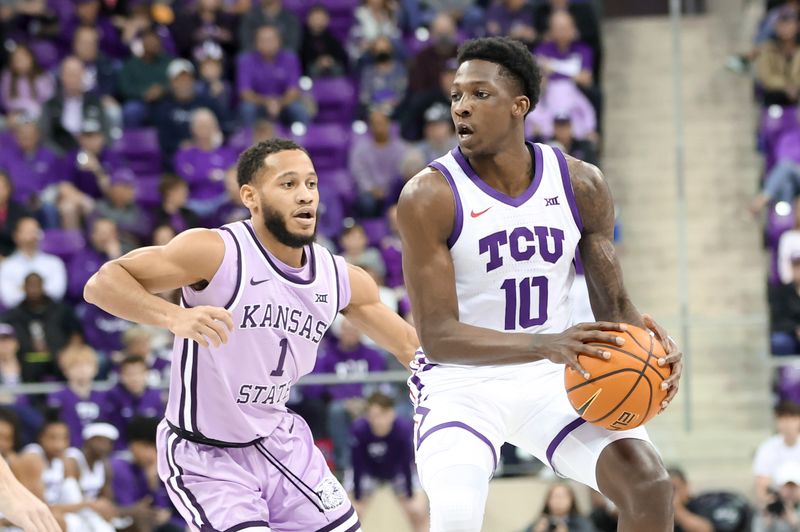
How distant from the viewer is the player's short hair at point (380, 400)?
960 cm

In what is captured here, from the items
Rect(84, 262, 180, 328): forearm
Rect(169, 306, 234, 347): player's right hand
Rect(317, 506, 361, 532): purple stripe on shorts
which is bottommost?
Rect(317, 506, 361, 532): purple stripe on shorts

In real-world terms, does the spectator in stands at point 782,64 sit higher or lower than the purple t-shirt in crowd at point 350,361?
higher

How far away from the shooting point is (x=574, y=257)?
18.3 feet

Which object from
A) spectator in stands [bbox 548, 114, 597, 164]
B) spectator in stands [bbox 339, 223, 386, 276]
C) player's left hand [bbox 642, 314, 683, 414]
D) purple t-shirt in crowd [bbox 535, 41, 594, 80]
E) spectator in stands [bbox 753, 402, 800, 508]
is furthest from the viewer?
purple t-shirt in crowd [bbox 535, 41, 594, 80]

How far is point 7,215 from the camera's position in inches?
469

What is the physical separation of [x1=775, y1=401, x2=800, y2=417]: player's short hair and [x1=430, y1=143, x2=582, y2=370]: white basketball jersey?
473 centimetres

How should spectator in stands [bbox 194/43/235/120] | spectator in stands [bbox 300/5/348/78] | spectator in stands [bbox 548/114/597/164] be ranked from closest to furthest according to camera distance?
spectator in stands [bbox 548/114/597/164] < spectator in stands [bbox 194/43/235/120] < spectator in stands [bbox 300/5/348/78]

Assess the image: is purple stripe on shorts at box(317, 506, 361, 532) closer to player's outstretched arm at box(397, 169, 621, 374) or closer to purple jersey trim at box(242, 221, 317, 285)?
player's outstretched arm at box(397, 169, 621, 374)

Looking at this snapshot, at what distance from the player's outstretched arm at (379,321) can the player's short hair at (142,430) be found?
12.8ft

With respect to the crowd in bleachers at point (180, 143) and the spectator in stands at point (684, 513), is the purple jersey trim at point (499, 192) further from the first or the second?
the spectator in stands at point (684, 513)

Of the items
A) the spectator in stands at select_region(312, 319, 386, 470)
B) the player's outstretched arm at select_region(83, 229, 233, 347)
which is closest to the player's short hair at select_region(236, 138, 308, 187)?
the player's outstretched arm at select_region(83, 229, 233, 347)

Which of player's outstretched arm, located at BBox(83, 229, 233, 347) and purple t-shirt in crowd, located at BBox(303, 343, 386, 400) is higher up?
player's outstretched arm, located at BBox(83, 229, 233, 347)

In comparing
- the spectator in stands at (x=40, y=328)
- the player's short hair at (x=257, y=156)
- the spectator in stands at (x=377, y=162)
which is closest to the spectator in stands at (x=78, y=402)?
the spectator in stands at (x=40, y=328)

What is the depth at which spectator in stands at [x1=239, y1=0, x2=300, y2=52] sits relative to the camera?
14.0 m
